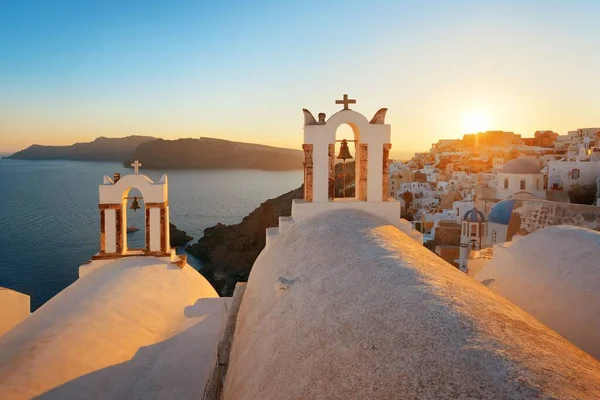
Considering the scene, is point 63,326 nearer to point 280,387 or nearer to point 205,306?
point 205,306

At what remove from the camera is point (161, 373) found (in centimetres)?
486

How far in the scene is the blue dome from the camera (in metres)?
20.9

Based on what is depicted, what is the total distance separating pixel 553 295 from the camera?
206 inches

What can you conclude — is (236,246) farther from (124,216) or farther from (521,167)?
(124,216)

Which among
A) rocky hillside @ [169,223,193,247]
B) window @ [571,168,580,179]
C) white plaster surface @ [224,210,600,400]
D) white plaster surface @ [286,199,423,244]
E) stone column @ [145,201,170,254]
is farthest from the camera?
rocky hillside @ [169,223,193,247]

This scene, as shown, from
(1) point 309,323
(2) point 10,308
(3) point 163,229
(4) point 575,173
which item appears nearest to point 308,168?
(1) point 309,323

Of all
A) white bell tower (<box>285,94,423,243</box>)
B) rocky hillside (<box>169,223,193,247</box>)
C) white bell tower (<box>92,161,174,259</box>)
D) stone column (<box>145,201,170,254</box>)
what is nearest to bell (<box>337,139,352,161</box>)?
white bell tower (<box>285,94,423,243</box>)

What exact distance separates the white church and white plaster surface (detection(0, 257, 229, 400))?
0.06ft

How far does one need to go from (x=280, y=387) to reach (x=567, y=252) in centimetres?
489

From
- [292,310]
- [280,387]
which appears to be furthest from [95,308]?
[280,387]

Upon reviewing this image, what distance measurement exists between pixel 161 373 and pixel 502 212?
806 inches

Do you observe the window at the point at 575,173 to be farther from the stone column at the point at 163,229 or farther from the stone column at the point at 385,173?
the stone column at the point at 163,229

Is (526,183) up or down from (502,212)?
up

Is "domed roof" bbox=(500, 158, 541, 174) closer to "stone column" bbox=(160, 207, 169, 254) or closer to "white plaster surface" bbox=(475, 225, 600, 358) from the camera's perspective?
"white plaster surface" bbox=(475, 225, 600, 358)
